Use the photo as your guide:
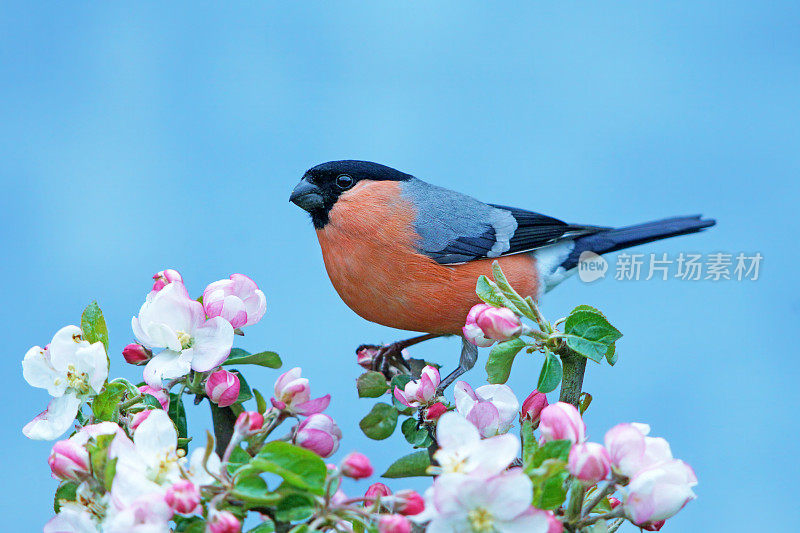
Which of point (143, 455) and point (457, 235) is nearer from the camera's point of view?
point (143, 455)

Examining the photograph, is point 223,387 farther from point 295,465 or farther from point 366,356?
point 366,356

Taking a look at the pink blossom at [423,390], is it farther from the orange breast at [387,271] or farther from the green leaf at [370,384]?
the orange breast at [387,271]

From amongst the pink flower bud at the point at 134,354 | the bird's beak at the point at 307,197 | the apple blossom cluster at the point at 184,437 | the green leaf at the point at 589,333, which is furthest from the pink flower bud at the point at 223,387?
the bird's beak at the point at 307,197

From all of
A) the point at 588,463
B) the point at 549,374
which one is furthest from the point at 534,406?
the point at 588,463

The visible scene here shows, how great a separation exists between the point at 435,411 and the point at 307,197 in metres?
0.64

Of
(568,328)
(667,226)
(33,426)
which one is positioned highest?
(667,226)

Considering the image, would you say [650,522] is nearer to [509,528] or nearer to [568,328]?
[509,528]

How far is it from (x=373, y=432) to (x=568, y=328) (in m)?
0.37

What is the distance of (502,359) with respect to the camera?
104 centimetres

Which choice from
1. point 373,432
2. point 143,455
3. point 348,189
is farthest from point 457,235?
point 143,455

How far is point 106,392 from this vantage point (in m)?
1.03

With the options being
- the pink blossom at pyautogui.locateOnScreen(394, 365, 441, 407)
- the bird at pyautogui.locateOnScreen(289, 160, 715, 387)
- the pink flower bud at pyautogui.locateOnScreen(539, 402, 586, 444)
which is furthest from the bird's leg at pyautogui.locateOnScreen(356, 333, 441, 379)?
the pink flower bud at pyautogui.locateOnScreen(539, 402, 586, 444)

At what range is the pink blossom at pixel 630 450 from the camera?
81 centimetres

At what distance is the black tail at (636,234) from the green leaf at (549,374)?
0.95m
